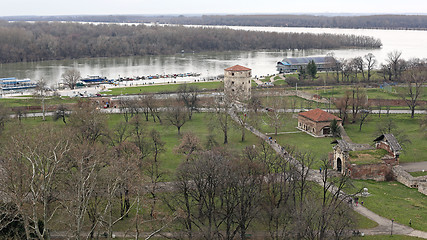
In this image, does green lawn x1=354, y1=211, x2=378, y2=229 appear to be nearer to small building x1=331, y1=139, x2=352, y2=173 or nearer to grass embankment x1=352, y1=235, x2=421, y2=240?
grass embankment x1=352, y1=235, x2=421, y2=240

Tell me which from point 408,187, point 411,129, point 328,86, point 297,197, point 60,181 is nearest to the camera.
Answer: point 60,181

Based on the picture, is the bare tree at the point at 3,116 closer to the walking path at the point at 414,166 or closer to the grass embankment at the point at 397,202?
the grass embankment at the point at 397,202

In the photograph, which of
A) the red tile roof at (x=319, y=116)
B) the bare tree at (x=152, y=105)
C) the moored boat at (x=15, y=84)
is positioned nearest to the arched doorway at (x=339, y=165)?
the red tile roof at (x=319, y=116)

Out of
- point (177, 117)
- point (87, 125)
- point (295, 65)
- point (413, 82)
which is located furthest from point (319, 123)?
point (295, 65)

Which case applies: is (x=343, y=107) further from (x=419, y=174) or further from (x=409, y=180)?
(x=409, y=180)

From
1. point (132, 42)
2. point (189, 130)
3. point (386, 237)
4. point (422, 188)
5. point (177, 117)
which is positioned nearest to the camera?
point (386, 237)

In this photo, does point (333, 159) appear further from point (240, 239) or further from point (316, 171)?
point (240, 239)

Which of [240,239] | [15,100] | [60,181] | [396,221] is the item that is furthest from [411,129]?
[15,100]
